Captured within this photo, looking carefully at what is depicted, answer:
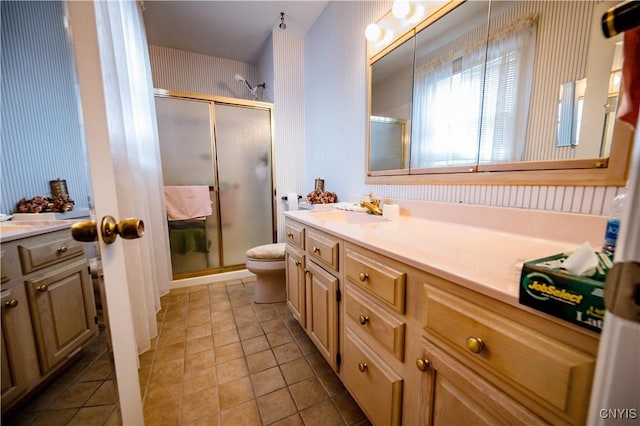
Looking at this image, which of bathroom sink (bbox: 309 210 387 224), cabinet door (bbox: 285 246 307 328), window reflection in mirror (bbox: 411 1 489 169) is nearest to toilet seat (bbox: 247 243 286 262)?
cabinet door (bbox: 285 246 307 328)

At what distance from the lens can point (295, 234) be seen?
147cm

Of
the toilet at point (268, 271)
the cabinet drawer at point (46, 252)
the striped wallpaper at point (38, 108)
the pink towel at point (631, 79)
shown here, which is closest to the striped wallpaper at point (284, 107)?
the striped wallpaper at point (38, 108)

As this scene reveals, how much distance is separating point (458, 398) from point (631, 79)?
2.22ft

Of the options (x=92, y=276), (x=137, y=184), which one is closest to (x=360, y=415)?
(x=92, y=276)

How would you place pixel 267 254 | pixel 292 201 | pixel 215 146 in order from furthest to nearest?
pixel 292 201 → pixel 215 146 → pixel 267 254

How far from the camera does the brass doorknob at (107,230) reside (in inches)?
20.1

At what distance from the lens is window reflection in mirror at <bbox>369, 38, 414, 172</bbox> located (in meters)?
1.37

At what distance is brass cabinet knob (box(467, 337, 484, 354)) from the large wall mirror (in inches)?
24.9

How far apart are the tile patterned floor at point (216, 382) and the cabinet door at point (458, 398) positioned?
59 centimetres

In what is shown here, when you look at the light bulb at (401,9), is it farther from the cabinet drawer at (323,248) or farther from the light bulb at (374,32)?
the cabinet drawer at (323,248)

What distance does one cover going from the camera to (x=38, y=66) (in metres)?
0.50

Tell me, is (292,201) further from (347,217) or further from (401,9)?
(401,9)

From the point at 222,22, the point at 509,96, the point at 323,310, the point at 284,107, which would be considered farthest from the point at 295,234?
the point at 222,22

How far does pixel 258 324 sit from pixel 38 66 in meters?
1.67
